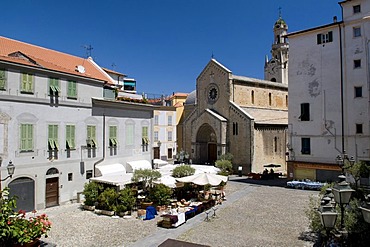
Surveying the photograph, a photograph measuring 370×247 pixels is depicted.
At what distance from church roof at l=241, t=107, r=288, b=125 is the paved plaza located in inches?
716

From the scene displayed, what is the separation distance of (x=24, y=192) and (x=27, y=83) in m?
6.97

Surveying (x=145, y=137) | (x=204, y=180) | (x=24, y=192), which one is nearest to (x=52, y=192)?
(x=24, y=192)

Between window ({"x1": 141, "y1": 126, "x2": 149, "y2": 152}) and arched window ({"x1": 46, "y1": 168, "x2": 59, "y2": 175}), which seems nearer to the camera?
arched window ({"x1": 46, "y1": 168, "x2": 59, "y2": 175})

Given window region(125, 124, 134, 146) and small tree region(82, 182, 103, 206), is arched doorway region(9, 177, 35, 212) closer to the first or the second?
small tree region(82, 182, 103, 206)

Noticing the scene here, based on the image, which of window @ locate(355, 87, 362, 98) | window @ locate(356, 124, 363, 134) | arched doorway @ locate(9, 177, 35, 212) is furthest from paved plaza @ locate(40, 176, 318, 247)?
window @ locate(355, 87, 362, 98)

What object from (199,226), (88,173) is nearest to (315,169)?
(199,226)

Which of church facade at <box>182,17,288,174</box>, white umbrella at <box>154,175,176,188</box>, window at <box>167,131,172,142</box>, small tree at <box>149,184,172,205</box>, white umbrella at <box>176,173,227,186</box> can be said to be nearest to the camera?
small tree at <box>149,184,172,205</box>

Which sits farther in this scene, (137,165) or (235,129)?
(235,129)

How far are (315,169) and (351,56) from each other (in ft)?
34.9

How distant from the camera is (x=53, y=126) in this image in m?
20.1

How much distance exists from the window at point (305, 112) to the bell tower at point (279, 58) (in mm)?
31941

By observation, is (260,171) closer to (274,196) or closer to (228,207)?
(274,196)

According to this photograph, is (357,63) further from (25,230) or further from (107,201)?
(25,230)

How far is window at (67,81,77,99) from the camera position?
21.2 meters
